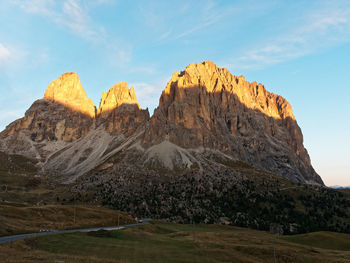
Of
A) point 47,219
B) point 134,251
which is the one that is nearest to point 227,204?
point 47,219

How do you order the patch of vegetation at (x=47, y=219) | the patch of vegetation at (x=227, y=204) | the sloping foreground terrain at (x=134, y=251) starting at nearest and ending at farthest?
the sloping foreground terrain at (x=134, y=251), the patch of vegetation at (x=47, y=219), the patch of vegetation at (x=227, y=204)

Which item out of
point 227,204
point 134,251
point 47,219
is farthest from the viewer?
point 227,204

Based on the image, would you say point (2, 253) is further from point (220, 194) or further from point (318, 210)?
point (318, 210)

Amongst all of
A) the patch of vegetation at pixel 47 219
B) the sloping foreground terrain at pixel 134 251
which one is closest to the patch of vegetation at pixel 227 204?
the patch of vegetation at pixel 47 219

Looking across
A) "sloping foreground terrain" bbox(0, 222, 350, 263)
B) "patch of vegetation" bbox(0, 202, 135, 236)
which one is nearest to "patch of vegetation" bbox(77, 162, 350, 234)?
"patch of vegetation" bbox(0, 202, 135, 236)

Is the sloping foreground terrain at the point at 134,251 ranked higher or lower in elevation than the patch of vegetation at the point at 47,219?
lower

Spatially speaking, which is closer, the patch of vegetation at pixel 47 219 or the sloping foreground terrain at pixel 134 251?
the sloping foreground terrain at pixel 134 251

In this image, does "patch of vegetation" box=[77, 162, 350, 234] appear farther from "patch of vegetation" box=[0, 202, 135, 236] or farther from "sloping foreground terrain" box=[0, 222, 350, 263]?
"sloping foreground terrain" box=[0, 222, 350, 263]

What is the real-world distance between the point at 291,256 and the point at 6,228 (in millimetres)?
57085

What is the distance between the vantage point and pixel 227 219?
150000 mm

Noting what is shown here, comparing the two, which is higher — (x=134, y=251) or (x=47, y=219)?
(x=47, y=219)

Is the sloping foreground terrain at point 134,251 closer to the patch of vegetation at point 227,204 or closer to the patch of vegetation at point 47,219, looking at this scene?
the patch of vegetation at point 47,219

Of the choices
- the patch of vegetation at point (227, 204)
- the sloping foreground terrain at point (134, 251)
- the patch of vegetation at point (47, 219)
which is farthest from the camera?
the patch of vegetation at point (227, 204)

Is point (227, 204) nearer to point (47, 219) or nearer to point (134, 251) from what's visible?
point (47, 219)
